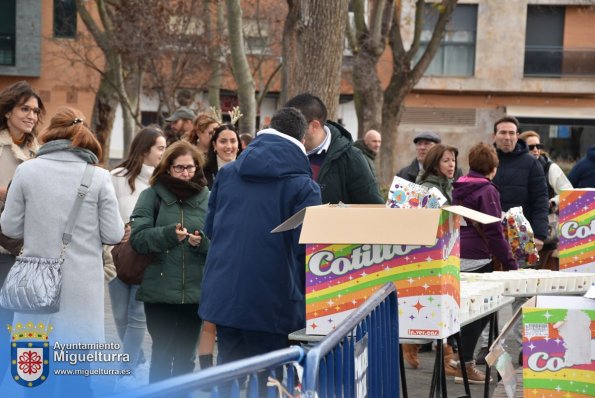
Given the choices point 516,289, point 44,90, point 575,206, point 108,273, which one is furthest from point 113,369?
point 44,90

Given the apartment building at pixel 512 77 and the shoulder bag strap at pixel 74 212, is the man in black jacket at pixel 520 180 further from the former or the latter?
the apartment building at pixel 512 77

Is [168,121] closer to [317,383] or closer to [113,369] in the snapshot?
[113,369]

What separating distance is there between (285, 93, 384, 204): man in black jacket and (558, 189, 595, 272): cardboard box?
1752 mm

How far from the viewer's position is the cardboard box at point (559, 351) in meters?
5.43

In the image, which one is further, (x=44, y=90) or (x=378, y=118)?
(x=44, y=90)

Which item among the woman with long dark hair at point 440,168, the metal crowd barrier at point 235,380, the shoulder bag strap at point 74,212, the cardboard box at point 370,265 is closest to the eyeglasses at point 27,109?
the shoulder bag strap at point 74,212

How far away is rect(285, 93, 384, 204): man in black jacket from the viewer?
6.97m

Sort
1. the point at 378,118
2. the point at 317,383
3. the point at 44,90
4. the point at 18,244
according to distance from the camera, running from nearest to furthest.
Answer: the point at 317,383, the point at 18,244, the point at 378,118, the point at 44,90

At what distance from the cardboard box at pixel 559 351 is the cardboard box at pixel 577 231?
104 inches

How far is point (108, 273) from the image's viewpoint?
8164 mm

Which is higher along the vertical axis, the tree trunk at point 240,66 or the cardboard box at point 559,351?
Result: the tree trunk at point 240,66

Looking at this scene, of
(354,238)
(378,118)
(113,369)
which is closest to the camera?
(354,238)

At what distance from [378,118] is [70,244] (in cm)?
1662

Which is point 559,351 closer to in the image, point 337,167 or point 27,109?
point 337,167
